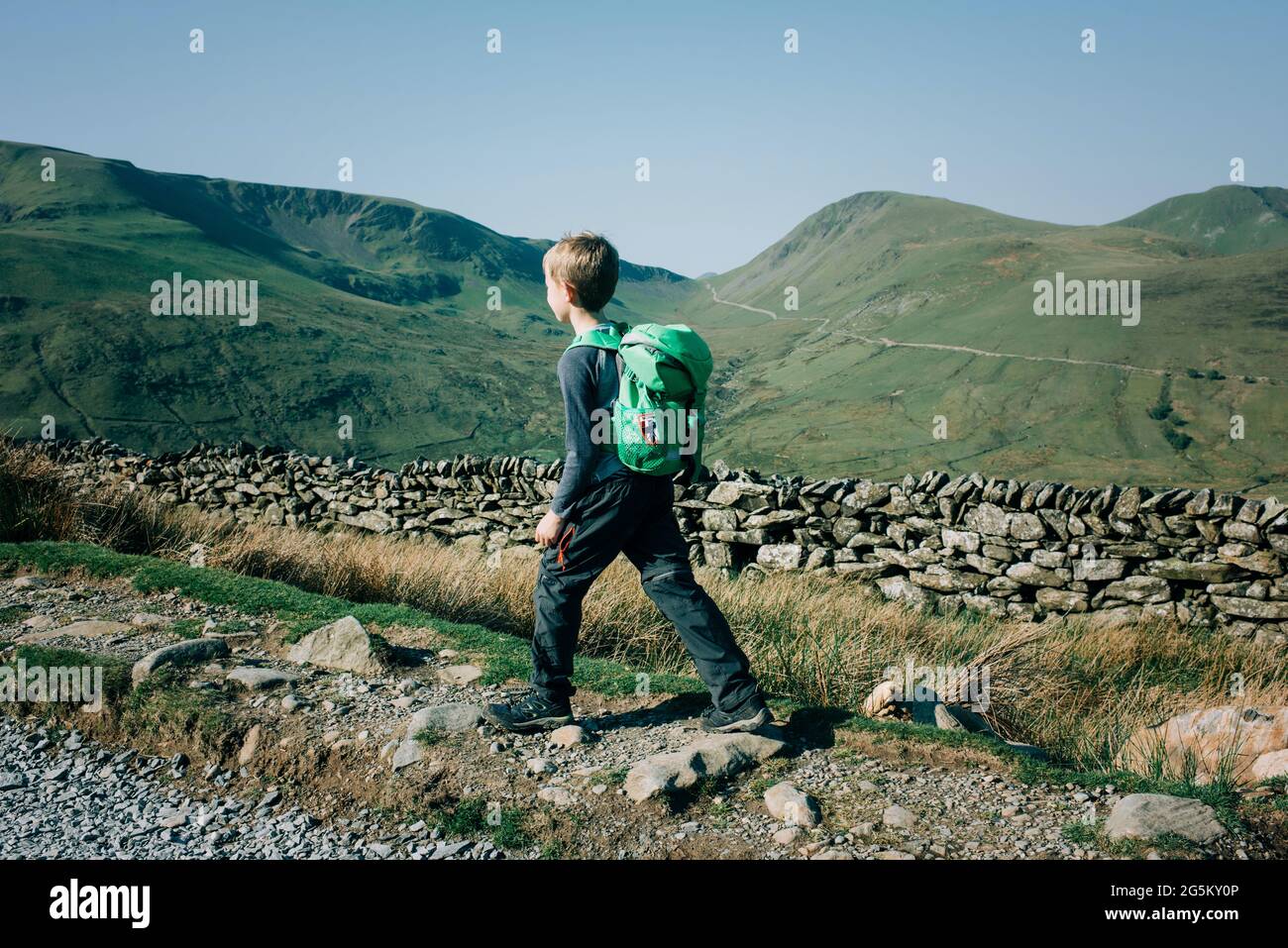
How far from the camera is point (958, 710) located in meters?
4.57

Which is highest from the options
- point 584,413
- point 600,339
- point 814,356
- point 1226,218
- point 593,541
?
point 1226,218

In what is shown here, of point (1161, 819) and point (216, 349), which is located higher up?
point (216, 349)

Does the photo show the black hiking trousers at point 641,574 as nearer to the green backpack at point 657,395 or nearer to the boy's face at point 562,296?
the green backpack at point 657,395

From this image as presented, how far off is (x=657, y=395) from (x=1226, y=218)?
9651cm

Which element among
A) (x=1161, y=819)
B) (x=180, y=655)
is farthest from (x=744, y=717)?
(x=180, y=655)

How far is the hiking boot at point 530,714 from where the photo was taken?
12.4ft

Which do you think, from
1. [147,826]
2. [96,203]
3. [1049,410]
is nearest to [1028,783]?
[147,826]

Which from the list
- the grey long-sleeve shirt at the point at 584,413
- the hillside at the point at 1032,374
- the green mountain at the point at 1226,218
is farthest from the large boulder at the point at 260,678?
the green mountain at the point at 1226,218

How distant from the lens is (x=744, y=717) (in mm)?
3635

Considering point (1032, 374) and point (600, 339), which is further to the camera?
point (1032, 374)

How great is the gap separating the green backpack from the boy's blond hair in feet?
0.83

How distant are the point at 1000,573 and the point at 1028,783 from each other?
5190 millimetres

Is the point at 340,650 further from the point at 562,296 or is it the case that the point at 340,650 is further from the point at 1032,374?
the point at 1032,374

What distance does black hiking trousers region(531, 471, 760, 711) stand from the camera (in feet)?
11.8
